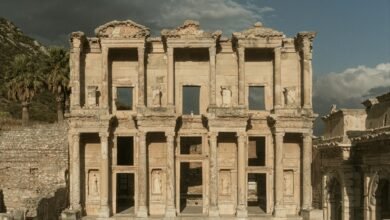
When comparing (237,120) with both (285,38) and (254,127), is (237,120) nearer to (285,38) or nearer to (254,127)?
(254,127)

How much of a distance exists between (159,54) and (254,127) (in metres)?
5.50

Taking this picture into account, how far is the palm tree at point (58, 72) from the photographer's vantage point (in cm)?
3547

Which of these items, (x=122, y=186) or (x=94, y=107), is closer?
(x=94, y=107)

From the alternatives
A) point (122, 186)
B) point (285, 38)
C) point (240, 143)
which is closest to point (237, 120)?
point (240, 143)

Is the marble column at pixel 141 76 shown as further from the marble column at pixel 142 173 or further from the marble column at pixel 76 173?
the marble column at pixel 76 173

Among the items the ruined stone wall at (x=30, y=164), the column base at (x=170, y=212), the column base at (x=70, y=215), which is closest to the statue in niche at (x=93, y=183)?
the column base at (x=70, y=215)

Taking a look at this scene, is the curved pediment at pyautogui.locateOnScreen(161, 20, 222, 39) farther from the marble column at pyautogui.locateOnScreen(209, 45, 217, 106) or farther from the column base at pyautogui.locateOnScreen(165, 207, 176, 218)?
the column base at pyautogui.locateOnScreen(165, 207, 176, 218)

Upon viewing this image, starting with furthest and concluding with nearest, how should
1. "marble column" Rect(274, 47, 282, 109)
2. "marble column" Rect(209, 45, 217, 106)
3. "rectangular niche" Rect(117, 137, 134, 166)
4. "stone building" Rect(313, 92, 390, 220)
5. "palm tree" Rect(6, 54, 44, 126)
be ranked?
"palm tree" Rect(6, 54, 44, 126) < "rectangular niche" Rect(117, 137, 134, 166) < "marble column" Rect(274, 47, 282, 109) < "marble column" Rect(209, 45, 217, 106) < "stone building" Rect(313, 92, 390, 220)

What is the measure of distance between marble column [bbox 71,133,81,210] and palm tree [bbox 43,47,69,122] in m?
13.5

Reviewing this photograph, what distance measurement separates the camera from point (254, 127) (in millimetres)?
23641

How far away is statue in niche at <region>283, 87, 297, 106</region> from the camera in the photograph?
2351 cm

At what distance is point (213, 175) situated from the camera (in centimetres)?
2255

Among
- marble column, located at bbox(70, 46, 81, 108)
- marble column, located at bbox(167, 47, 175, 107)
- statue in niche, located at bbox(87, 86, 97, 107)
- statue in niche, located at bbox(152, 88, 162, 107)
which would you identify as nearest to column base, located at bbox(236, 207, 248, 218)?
marble column, located at bbox(167, 47, 175, 107)

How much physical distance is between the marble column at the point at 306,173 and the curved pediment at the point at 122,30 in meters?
8.42
